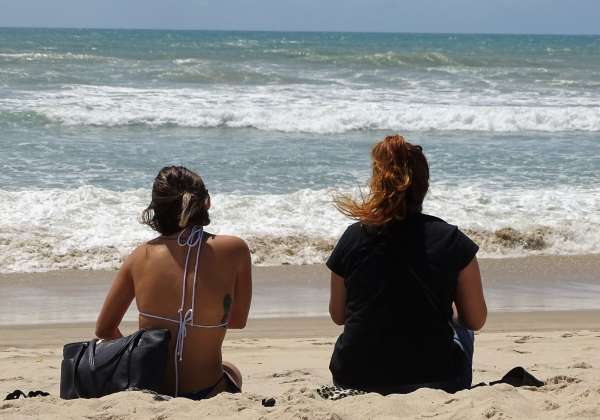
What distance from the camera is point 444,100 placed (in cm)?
2262

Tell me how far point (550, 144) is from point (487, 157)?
2.38 m

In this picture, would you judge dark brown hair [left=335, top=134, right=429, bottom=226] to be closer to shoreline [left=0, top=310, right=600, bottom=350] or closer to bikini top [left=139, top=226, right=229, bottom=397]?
bikini top [left=139, top=226, right=229, bottom=397]

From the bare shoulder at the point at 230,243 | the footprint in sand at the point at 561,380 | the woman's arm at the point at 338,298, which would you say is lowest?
the footprint in sand at the point at 561,380

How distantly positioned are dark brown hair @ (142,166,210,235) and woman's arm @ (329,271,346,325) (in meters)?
0.52

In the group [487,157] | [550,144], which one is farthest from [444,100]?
[487,157]

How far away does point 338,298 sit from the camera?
348 centimetres

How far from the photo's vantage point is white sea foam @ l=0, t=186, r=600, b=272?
8.50 meters

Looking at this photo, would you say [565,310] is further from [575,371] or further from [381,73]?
[381,73]

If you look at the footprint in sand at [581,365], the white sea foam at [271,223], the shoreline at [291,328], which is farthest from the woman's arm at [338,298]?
the white sea foam at [271,223]

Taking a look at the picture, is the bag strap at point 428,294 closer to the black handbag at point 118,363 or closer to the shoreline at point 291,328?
the black handbag at point 118,363

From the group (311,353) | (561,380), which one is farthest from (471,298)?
(311,353)

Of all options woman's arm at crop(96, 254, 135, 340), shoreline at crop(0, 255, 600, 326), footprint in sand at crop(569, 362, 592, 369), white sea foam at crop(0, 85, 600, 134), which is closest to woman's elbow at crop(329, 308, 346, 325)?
woman's arm at crop(96, 254, 135, 340)

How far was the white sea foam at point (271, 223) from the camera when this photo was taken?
27.9 feet

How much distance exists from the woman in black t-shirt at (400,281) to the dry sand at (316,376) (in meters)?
0.12
